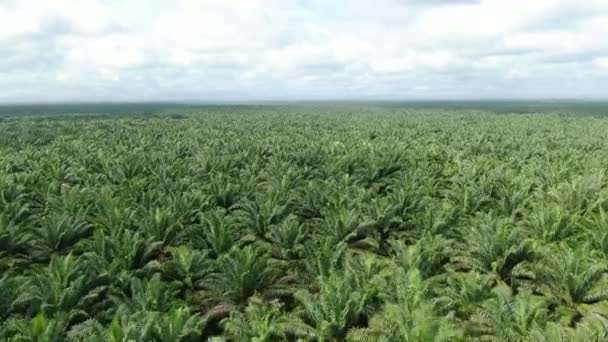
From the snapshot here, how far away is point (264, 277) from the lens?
2158cm

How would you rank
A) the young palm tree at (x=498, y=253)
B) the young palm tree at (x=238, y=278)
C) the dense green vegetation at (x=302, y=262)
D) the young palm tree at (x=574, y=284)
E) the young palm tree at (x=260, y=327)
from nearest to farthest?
1. the young palm tree at (x=260, y=327)
2. the dense green vegetation at (x=302, y=262)
3. the young palm tree at (x=574, y=284)
4. the young palm tree at (x=238, y=278)
5. the young palm tree at (x=498, y=253)

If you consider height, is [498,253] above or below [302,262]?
above

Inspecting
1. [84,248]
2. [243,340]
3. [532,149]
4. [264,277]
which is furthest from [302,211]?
[532,149]

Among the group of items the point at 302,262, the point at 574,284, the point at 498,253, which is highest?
the point at 498,253

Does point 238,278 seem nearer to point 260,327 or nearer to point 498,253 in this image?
point 260,327

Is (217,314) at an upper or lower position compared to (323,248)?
lower

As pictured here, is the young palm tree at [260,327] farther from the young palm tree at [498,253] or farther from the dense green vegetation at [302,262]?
the young palm tree at [498,253]

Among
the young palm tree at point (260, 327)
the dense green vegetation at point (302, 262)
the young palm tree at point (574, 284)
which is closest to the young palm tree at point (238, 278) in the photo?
the dense green vegetation at point (302, 262)

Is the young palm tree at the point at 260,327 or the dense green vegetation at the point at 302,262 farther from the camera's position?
the dense green vegetation at the point at 302,262

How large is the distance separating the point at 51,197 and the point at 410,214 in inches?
904

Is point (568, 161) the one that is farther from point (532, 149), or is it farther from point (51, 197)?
point (51, 197)

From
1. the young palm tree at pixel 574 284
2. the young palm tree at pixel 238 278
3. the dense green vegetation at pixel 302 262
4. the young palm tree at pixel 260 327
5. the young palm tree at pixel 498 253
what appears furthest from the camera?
the young palm tree at pixel 498 253

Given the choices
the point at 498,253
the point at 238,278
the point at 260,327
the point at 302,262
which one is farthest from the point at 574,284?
the point at 238,278

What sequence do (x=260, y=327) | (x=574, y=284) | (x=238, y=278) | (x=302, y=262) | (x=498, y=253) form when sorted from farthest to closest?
(x=302, y=262) → (x=498, y=253) → (x=238, y=278) → (x=574, y=284) → (x=260, y=327)
